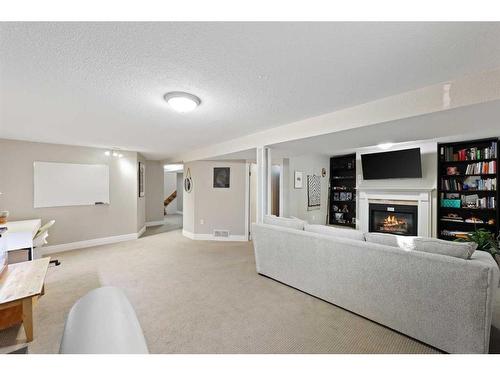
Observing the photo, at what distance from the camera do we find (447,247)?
1705 millimetres

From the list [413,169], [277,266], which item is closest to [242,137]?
[277,266]

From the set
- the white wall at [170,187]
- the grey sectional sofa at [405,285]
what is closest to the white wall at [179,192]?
the white wall at [170,187]

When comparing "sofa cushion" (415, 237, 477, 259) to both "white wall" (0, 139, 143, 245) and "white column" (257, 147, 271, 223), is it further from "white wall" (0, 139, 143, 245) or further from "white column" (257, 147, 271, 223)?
"white wall" (0, 139, 143, 245)

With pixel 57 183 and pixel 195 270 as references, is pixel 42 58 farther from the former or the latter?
pixel 57 183

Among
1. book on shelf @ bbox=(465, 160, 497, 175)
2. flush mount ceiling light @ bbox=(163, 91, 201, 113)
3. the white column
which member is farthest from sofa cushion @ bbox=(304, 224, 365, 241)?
book on shelf @ bbox=(465, 160, 497, 175)

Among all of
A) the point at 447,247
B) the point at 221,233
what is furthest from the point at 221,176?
the point at 447,247

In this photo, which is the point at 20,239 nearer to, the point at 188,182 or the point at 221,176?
the point at 188,182

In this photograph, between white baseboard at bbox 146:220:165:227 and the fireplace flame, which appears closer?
the fireplace flame

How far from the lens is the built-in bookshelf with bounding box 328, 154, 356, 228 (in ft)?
21.5

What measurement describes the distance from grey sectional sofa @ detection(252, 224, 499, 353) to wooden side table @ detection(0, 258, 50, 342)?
8.15ft

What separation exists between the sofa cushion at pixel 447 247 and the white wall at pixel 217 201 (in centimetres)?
383

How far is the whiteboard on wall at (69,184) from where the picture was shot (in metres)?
4.16

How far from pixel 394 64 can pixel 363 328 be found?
7.11 ft

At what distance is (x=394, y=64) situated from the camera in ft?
4.95
